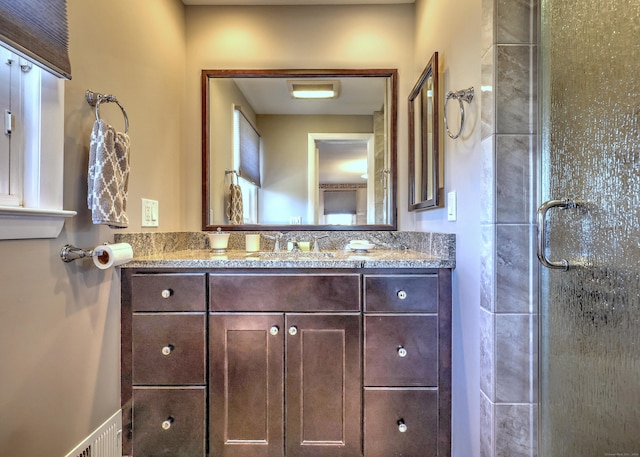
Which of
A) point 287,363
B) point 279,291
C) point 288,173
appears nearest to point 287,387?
point 287,363

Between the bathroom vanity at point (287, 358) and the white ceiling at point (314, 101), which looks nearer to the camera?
the bathroom vanity at point (287, 358)

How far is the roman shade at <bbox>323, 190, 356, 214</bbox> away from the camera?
1974 millimetres

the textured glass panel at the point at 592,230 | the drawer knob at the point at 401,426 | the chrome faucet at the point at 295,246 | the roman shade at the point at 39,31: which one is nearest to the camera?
the textured glass panel at the point at 592,230

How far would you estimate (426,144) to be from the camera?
5.34 feet

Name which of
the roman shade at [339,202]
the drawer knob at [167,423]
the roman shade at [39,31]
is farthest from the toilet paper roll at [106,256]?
the roman shade at [339,202]

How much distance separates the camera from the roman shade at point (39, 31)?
0.86 m

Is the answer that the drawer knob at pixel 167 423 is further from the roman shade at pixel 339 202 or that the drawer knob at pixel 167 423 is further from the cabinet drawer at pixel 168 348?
the roman shade at pixel 339 202

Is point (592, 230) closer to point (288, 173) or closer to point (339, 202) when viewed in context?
point (339, 202)

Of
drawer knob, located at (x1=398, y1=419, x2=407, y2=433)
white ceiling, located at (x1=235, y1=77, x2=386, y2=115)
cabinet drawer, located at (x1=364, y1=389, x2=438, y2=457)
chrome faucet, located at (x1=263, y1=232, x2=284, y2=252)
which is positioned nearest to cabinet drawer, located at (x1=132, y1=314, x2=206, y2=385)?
chrome faucet, located at (x1=263, y1=232, x2=284, y2=252)

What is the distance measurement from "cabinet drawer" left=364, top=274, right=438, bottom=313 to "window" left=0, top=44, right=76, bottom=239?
3.92 ft

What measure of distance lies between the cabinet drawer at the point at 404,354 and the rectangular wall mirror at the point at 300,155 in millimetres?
730

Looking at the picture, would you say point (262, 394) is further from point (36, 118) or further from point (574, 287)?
point (36, 118)

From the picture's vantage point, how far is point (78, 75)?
47.2 inches

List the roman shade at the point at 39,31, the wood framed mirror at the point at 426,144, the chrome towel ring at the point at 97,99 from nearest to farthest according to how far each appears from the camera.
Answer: the roman shade at the point at 39,31, the chrome towel ring at the point at 97,99, the wood framed mirror at the point at 426,144
